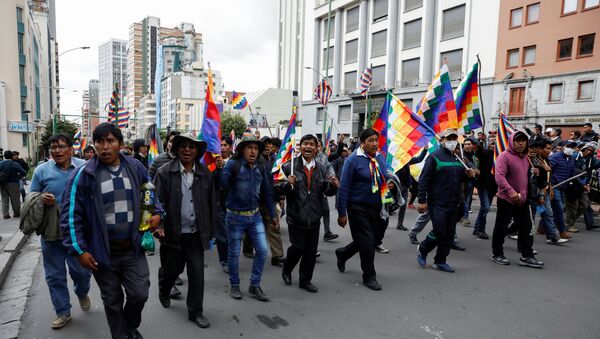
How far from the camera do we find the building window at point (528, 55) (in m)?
25.2

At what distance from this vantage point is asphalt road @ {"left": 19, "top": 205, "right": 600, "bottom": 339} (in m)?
3.67

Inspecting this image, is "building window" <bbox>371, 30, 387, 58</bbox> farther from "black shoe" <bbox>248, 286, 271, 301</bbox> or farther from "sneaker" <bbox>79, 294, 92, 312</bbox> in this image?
"sneaker" <bbox>79, 294, 92, 312</bbox>

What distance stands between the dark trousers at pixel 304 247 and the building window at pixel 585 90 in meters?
24.4

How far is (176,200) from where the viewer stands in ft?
12.0

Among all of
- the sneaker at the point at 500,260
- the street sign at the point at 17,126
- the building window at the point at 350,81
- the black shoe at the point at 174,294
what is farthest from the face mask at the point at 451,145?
the street sign at the point at 17,126

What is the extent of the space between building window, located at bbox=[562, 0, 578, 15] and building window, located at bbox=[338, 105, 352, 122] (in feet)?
63.2

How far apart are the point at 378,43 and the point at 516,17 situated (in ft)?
41.2

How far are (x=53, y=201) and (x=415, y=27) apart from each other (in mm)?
33524

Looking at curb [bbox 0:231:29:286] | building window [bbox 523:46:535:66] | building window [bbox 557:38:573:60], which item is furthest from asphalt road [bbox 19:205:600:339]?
building window [bbox 523:46:535:66]

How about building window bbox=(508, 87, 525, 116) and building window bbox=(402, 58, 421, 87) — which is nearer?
building window bbox=(508, 87, 525, 116)

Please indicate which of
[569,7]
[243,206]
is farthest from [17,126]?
[569,7]

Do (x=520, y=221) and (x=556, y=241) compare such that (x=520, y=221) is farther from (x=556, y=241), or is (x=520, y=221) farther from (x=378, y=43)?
(x=378, y=43)

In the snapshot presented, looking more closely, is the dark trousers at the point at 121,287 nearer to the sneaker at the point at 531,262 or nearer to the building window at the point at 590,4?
the sneaker at the point at 531,262

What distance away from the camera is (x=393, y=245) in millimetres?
6887
